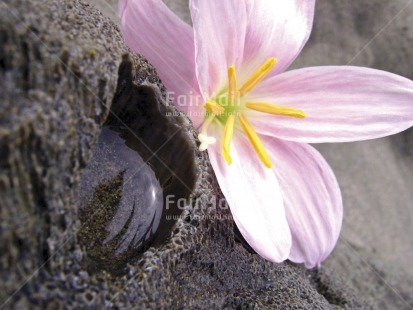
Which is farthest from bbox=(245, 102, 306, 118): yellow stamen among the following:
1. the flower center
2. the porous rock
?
the porous rock

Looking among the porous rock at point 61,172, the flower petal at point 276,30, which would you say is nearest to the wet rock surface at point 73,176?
the porous rock at point 61,172

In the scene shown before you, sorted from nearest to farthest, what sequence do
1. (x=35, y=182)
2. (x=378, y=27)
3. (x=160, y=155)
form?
(x=35, y=182) → (x=160, y=155) → (x=378, y=27)

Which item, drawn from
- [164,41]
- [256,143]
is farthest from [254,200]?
[164,41]

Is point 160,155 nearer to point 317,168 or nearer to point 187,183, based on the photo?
point 187,183

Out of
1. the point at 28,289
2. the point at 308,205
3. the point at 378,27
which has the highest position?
the point at 378,27

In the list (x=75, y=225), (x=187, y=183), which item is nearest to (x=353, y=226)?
(x=187, y=183)

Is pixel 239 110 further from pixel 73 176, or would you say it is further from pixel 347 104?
pixel 73 176

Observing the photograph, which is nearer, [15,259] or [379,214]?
[15,259]

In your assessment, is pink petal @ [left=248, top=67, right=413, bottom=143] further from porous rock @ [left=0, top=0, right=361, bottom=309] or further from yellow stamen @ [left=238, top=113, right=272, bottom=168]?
porous rock @ [left=0, top=0, right=361, bottom=309]

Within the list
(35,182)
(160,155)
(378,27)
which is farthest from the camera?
(378,27)
